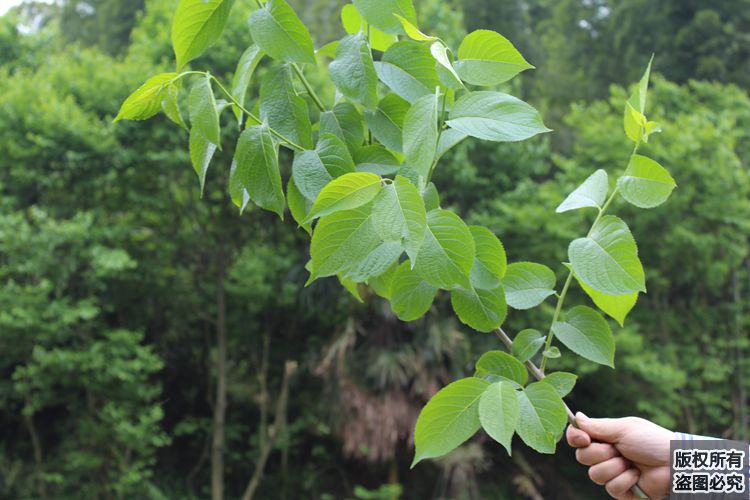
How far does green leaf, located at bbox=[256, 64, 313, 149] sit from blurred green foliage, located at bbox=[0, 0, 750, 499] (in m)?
6.08

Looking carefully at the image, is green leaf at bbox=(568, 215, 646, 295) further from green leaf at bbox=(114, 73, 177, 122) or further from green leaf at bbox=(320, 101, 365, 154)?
green leaf at bbox=(114, 73, 177, 122)

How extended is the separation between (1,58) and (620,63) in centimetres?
751

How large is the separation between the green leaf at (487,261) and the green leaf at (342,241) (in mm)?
63

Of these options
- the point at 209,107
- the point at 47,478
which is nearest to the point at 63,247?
the point at 47,478

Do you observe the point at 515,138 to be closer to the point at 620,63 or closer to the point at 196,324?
the point at 196,324

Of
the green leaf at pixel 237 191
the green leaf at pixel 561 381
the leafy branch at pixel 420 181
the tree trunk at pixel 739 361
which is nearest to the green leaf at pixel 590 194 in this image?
the leafy branch at pixel 420 181

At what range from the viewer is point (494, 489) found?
25.0 feet

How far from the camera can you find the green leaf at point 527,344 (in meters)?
0.50

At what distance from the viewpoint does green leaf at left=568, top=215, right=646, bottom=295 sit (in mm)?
453

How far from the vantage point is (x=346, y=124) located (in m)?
0.51

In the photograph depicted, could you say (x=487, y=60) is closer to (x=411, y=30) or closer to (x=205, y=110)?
(x=411, y=30)

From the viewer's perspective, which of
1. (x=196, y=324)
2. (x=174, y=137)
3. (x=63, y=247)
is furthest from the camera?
(x=196, y=324)

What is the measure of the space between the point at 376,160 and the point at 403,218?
0.10 meters

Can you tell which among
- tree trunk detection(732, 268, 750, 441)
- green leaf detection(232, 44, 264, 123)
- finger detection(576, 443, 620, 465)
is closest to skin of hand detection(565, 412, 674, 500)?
finger detection(576, 443, 620, 465)
